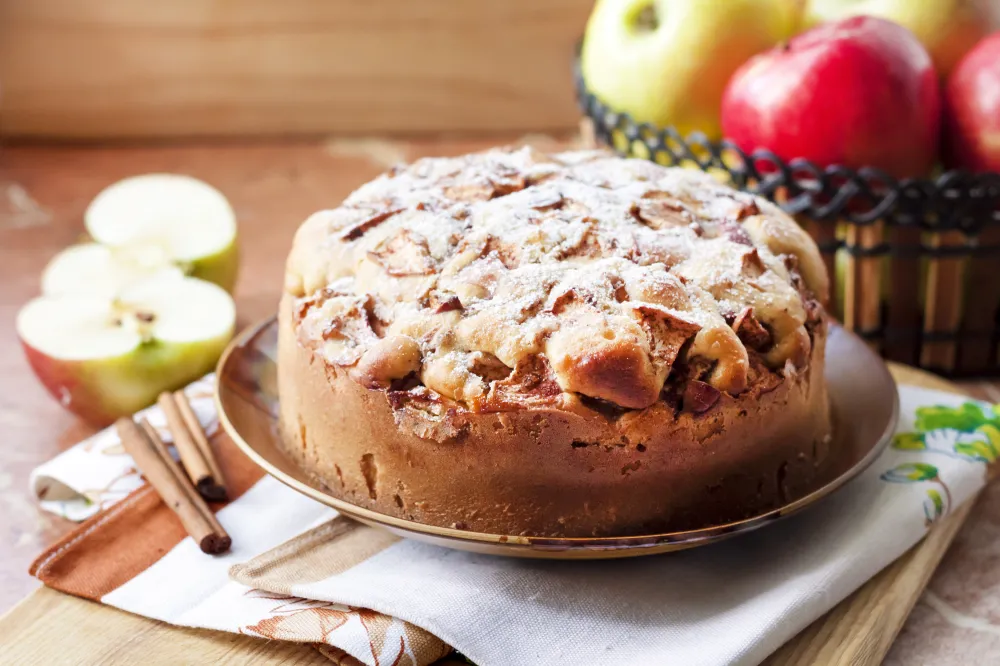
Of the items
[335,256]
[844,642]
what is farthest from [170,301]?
[844,642]

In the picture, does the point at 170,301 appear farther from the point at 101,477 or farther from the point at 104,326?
the point at 101,477

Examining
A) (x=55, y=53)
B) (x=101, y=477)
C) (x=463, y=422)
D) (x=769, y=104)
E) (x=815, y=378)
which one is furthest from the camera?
(x=55, y=53)

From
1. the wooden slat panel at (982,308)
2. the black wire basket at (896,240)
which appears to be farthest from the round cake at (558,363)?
the wooden slat panel at (982,308)

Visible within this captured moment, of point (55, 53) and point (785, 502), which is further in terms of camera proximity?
point (55, 53)

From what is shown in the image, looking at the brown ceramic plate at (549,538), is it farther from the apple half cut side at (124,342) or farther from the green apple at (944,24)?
the green apple at (944,24)

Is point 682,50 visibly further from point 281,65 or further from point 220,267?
point 281,65
